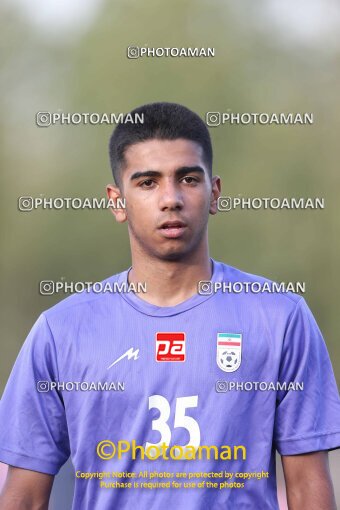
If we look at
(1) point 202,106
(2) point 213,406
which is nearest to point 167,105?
(1) point 202,106

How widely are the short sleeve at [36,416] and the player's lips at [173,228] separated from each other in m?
0.40

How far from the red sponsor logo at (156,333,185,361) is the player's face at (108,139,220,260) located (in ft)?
0.68

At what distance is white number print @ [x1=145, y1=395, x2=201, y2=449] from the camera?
6.42ft

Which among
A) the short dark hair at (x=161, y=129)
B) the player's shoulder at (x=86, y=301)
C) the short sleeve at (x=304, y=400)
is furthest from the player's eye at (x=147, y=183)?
the short sleeve at (x=304, y=400)

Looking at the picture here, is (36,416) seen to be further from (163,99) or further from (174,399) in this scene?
(163,99)

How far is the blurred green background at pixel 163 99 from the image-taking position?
8.71 ft

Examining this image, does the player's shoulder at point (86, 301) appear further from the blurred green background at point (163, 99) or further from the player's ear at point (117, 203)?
the blurred green background at point (163, 99)

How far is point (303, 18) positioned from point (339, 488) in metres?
2.30

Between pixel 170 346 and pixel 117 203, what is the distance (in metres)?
0.44

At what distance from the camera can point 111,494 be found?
1.96 m

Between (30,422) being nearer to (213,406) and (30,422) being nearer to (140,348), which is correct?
(140,348)

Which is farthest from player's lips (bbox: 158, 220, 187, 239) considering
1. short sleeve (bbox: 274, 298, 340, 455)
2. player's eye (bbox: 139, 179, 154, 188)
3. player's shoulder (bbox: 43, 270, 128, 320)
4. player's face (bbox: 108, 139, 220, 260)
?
short sleeve (bbox: 274, 298, 340, 455)

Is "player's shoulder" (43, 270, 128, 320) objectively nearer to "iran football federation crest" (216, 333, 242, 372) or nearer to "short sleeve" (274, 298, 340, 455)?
"iran football federation crest" (216, 333, 242, 372)

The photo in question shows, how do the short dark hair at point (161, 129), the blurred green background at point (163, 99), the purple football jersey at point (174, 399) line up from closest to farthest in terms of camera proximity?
the purple football jersey at point (174, 399) < the short dark hair at point (161, 129) < the blurred green background at point (163, 99)
